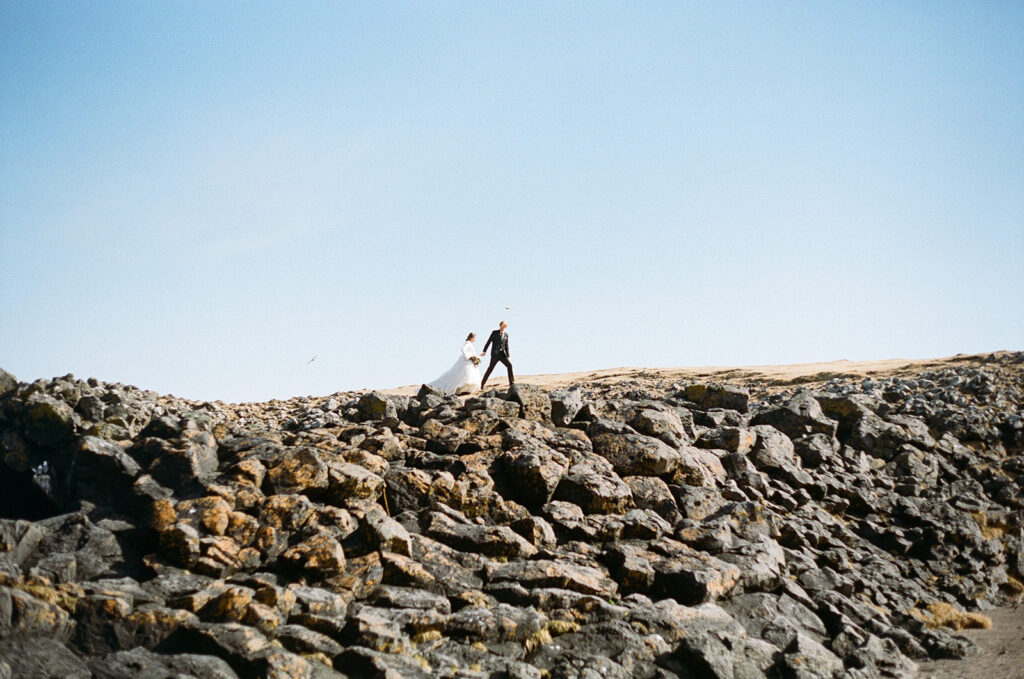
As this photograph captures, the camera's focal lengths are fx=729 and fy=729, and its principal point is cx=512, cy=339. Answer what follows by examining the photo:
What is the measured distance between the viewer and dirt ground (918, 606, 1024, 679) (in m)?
9.71

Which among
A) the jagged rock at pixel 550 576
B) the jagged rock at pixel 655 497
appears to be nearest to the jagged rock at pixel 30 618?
the jagged rock at pixel 550 576

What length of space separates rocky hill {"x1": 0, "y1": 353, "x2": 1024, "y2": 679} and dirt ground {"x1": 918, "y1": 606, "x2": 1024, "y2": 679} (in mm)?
284

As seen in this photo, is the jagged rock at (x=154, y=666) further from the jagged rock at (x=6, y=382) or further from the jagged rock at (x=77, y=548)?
the jagged rock at (x=6, y=382)

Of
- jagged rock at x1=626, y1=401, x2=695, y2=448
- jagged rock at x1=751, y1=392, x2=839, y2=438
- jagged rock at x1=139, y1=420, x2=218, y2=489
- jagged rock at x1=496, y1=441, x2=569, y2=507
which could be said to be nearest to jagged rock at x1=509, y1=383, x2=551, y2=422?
jagged rock at x1=626, y1=401, x2=695, y2=448

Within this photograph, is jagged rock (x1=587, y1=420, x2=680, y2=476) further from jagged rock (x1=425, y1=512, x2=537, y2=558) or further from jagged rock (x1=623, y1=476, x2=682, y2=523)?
jagged rock (x1=425, y1=512, x2=537, y2=558)

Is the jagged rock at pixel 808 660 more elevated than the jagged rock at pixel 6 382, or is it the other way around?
the jagged rock at pixel 6 382

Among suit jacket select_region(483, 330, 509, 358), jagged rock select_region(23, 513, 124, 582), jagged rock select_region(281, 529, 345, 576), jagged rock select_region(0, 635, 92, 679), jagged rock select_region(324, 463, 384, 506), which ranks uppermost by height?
suit jacket select_region(483, 330, 509, 358)

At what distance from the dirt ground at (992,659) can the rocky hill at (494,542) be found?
28 cm

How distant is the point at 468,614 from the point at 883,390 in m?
17.6

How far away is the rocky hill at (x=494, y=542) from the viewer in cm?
791

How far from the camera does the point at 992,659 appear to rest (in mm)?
10250

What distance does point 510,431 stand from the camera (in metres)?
13.2

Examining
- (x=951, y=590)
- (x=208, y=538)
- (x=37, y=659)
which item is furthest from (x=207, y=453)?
(x=951, y=590)

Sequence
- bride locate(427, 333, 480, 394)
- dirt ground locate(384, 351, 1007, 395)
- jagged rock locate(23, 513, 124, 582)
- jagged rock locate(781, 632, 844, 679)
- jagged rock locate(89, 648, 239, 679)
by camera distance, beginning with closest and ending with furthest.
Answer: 1. jagged rock locate(89, 648, 239, 679)
2. jagged rock locate(23, 513, 124, 582)
3. jagged rock locate(781, 632, 844, 679)
4. bride locate(427, 333, 480, 394)
5. dirt ground locate(384, 351, 1007, 395)
